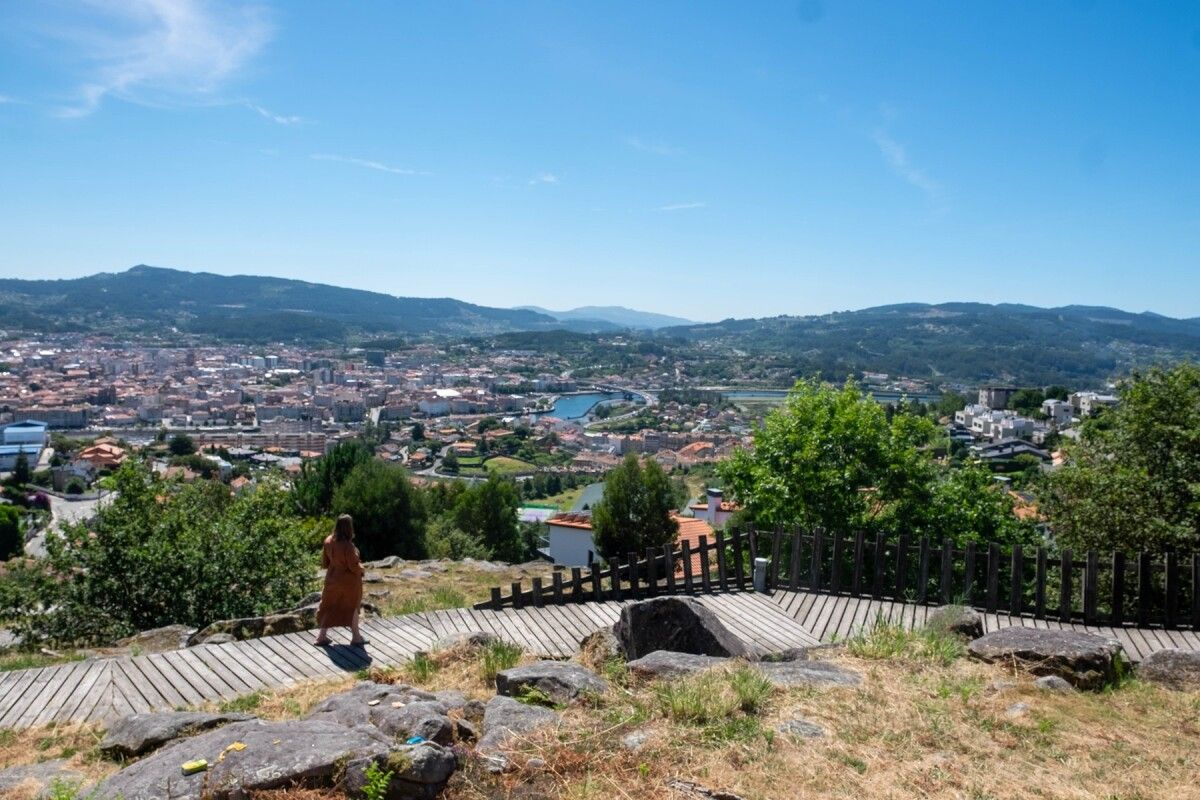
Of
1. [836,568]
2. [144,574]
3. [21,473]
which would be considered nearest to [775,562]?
[836,568]

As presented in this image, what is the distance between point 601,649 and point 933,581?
480 cm

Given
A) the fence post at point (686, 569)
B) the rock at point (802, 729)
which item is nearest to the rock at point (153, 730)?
the rock at point (802, 729)

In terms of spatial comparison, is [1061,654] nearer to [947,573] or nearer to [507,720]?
[947,573]

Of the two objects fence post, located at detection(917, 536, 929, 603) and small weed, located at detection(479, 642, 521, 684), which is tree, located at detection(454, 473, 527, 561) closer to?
fence post, located at detection(917, 536, 929, 603)

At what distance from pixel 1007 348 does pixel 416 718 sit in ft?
711

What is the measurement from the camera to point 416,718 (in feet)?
17.0

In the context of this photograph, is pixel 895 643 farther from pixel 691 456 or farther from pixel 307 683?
pixel 691 456

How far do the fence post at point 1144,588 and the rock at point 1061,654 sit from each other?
87.5 inches

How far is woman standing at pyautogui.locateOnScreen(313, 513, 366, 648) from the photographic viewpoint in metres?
8.63

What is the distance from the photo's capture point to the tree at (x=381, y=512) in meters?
24.7

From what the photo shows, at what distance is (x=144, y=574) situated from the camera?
1172 cm

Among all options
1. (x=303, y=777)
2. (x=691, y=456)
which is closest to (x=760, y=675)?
(x=303, y=777)

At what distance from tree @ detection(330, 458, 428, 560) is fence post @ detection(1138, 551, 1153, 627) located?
19622 mm

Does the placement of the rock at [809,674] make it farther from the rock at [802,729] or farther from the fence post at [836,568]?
the fence post at [836,568]
